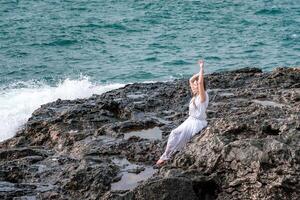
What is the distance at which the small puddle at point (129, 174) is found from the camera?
973 cm

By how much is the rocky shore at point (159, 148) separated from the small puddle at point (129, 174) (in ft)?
0.06

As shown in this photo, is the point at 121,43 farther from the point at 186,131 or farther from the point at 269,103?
the point at 186,131

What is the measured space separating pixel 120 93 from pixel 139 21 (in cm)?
2594

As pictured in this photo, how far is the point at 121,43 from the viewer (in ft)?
116

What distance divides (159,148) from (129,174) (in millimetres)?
1235

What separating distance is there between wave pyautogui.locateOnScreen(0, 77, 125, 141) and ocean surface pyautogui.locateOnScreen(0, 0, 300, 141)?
4cm

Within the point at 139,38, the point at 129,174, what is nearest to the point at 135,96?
the point at 129,174

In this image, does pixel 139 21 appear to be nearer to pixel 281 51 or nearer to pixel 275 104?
pixel 281 51

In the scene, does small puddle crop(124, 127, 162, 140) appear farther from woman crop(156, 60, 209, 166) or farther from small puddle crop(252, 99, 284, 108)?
small puddle crop(252, 99, 284, 108)

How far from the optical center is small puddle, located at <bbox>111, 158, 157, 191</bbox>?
9727mm

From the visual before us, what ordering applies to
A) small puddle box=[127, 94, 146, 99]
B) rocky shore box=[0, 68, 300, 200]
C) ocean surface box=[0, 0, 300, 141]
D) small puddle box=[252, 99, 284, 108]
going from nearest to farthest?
rocky shore box=[0, 68, 300, 200], small puddle box=[252, 99, 284, 108], small puddle box=[127, 94, 146, 99], ocean surface box=[0, 0, 300, 141]

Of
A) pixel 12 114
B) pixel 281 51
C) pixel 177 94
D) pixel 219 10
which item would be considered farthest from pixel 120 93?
pixel 219 10

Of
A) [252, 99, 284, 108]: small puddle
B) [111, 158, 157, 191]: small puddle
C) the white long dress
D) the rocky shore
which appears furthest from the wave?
the white long dress

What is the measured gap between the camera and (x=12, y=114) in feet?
64.0
